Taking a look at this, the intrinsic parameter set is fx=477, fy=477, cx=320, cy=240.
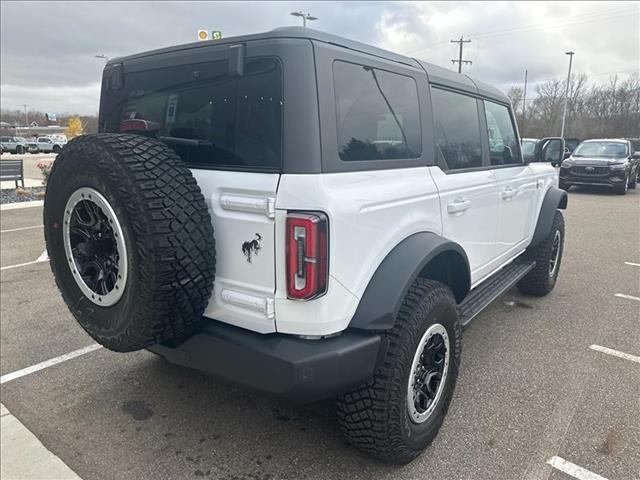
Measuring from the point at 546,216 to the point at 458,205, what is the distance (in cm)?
230

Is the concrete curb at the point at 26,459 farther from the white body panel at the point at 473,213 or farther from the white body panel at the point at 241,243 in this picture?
the white body panel at the point at 473,213

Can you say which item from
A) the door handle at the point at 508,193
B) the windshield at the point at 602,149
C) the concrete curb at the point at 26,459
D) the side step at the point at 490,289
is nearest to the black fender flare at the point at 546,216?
the side step at the point at 490,289

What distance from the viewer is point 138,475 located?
7.83ft

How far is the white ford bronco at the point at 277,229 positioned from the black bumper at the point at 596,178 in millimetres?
14077

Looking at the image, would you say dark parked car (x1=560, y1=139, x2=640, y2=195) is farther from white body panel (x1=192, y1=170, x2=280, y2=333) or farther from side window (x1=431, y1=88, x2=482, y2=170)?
white body panel (x1=192, y1=170, x2=280, y2=333)

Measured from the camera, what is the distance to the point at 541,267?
4832mm

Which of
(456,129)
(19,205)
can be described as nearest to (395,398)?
(456,129)

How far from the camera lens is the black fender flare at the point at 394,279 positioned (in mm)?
2092

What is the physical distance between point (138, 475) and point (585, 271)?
574 centimetres

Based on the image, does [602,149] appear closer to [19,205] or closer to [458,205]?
[458,205]

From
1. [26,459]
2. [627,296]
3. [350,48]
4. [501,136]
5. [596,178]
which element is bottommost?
[26,459]

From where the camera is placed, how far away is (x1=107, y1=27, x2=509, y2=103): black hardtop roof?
2.06 metres

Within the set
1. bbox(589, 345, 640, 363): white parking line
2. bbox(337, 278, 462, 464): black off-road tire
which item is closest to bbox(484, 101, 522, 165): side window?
bbox(589, 345, 640, 363): white parking line

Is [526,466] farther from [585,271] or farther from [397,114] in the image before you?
[585,271]
